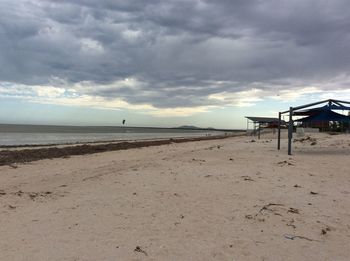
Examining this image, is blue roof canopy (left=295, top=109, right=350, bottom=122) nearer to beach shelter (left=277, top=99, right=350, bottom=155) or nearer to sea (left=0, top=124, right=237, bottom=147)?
beach shelter (left=277, top=99, right=350, bottom=155)

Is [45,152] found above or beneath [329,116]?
beneath

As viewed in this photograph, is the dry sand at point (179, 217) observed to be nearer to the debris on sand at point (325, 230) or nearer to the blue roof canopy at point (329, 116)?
the debris on sand at point (325, 230)

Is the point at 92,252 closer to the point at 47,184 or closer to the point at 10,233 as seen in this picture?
the point at 10,233

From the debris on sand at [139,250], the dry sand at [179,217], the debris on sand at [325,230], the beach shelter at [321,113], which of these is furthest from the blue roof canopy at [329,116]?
the debris on sand at [139,250]

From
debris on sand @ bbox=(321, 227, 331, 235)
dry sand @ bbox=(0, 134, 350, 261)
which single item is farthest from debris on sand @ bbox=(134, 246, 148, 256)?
debris on sand @ bbox=(321, 227, 331, 235)

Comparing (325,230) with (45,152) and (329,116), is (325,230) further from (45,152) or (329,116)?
(45,152)

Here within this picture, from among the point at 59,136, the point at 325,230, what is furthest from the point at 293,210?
the point at 59,136

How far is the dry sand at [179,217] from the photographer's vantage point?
4.70 meters

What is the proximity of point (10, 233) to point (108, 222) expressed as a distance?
1.31m

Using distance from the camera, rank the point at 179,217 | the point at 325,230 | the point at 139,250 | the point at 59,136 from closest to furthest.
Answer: the point at 139,250 < the point at 325,230 < the point at 179,217 < the point at 59,136

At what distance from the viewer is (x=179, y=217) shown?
19.8 ft

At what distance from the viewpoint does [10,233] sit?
538 centimetres

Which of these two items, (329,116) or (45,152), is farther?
(45,152)

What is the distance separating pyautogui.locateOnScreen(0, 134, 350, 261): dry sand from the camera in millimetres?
4695
